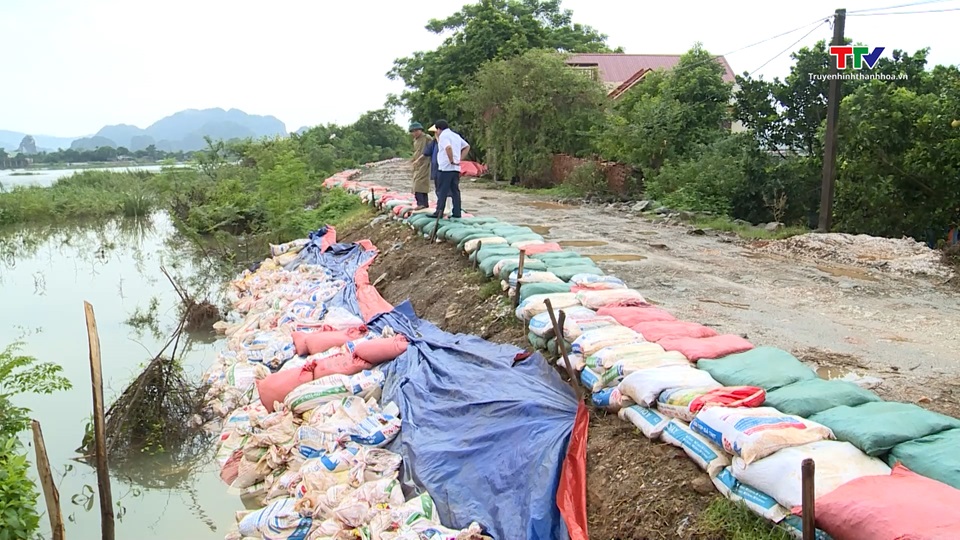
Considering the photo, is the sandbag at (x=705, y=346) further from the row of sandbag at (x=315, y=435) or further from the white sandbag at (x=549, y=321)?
the row of sandbag at (x=315, y=435)

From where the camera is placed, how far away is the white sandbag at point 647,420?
318 centimetres

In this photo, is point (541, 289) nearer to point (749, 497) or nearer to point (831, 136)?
point (749, 497)

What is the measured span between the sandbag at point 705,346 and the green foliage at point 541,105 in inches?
459

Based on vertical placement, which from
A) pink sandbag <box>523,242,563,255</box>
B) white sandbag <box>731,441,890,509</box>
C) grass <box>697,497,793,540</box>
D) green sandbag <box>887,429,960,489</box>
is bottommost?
grass <box>697,497,793,540</box>

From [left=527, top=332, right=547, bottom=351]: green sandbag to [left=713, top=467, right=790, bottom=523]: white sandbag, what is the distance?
1.85 meters

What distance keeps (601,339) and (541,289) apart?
1.19m

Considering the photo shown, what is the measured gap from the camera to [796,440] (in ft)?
8.52

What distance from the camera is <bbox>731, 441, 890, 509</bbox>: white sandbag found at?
2.39 meters

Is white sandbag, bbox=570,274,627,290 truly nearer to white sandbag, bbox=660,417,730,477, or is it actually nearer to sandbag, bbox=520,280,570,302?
sandbag, bbox=520,280,570,302

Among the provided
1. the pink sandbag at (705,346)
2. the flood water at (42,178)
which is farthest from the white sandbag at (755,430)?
the flood water at (42,178)

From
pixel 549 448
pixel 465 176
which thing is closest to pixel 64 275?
pixel 465 176

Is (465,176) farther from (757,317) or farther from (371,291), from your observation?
(757,317)

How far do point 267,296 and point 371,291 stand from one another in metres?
1.69

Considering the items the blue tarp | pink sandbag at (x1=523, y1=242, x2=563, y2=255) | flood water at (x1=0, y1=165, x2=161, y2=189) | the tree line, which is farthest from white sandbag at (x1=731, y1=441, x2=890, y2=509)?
flood water at (x1=0, y1=165, x2=161, y2=189)
